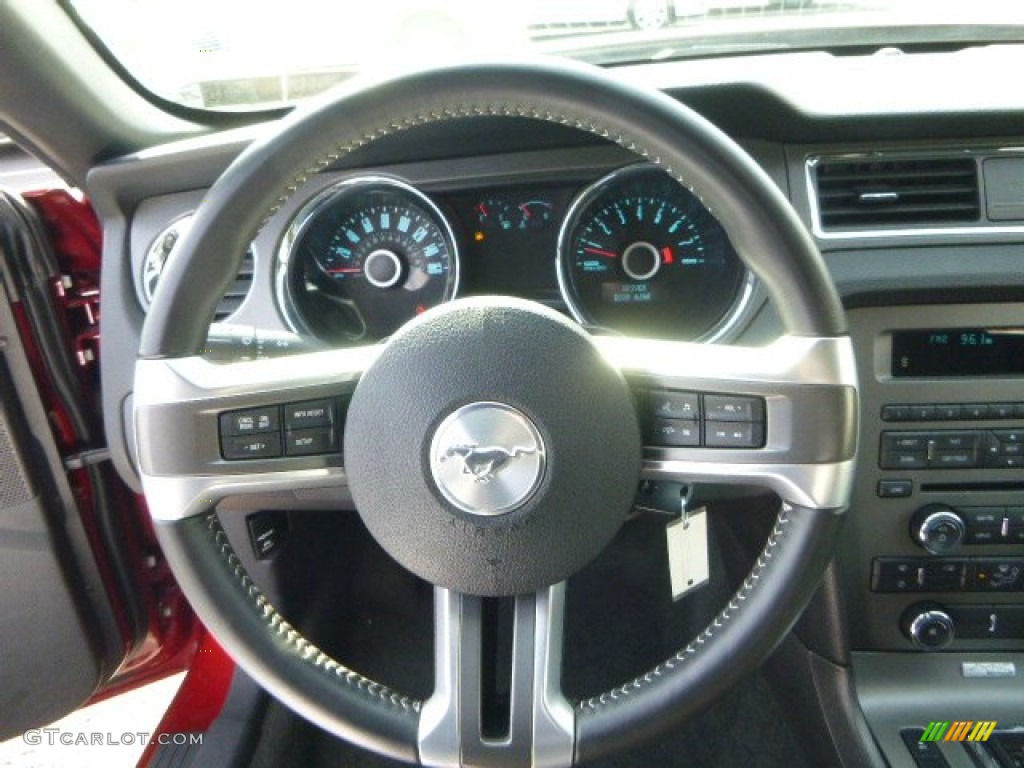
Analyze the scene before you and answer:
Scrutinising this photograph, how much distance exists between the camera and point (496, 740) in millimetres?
1021

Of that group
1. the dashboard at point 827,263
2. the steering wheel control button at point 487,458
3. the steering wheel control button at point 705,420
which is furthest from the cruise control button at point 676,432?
the dashboard at point 827,263

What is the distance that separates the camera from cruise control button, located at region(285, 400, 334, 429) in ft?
3.30

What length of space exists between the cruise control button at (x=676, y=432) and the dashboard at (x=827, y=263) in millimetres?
441

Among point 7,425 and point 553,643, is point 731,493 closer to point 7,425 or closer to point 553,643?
point 553,643

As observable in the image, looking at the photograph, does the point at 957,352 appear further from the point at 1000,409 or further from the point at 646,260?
the point at 646,260

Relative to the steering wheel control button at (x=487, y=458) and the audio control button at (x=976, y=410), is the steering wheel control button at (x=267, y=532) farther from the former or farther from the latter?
the audio control button at (x=976, y=410)

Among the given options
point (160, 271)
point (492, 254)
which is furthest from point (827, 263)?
point (160, 271)

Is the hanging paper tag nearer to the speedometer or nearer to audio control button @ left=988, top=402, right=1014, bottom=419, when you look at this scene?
the speedometer

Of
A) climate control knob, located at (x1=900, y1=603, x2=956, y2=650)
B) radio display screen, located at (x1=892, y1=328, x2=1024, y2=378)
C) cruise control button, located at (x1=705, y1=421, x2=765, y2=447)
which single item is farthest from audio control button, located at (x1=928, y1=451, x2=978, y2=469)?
cruise control button, located at (x1=705, y1=421, x2=765, y2=447)

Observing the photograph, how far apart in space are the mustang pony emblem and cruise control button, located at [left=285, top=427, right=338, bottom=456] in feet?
0.46

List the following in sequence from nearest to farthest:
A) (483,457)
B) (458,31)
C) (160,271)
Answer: (483,457), (160,271), (458,31)

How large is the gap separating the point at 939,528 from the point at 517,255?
29.6 inches

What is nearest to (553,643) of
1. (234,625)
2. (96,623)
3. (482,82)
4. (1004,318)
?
(234,625)

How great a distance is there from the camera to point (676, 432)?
99 cm
